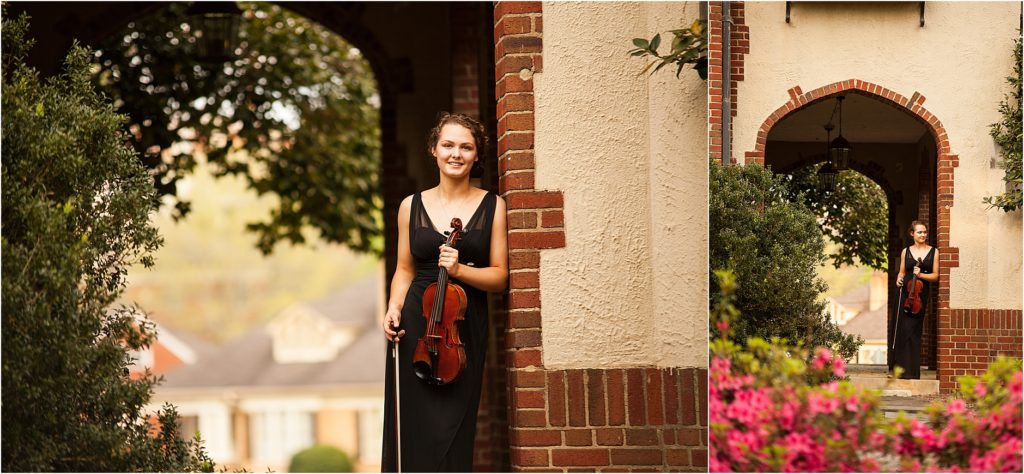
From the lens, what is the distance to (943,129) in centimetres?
334

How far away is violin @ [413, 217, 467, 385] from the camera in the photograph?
404cm

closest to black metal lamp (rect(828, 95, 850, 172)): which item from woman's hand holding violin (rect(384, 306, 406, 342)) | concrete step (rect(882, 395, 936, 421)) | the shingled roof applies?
concrete step (rect(882, 395, 936, 421))

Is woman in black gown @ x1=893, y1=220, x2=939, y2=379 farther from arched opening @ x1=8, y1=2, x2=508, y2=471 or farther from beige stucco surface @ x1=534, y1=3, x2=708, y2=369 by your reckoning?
arched opening @ x1=8, y1=2, x2=508, y2=471

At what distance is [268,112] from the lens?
11.0m

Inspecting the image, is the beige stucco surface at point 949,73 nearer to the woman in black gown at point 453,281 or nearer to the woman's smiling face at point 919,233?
the woman's smiling face at point 919,233

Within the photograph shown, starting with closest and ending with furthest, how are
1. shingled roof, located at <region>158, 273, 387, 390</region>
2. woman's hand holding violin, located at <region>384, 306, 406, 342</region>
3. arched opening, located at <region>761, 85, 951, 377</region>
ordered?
arched opening, located at <region>761, 85, 951, 377</region> < woman's hand holding violin, located at <region>384, 306, 406, 342</region> < shingled roof, located at <region>158, 273, 387, 390</region>

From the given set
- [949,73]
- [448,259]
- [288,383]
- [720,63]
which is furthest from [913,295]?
[288,383]

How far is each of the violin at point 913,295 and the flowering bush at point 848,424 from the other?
0.25 meters

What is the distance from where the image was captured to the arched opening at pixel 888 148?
10.8ft

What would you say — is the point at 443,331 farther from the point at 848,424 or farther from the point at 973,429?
the point at 973,429

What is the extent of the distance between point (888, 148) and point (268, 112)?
854 centimetres

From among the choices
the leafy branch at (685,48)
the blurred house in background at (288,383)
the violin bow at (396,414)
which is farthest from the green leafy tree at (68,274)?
the blurred house in background at (288,383)

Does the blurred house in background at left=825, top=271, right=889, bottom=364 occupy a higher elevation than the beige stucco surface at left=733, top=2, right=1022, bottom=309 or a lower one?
lower

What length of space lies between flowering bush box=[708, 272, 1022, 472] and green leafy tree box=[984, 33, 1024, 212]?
480 millimetres
